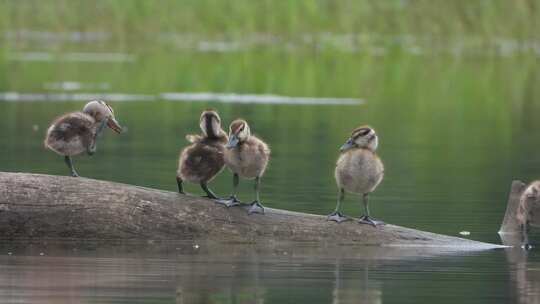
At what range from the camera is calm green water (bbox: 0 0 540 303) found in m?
13.1

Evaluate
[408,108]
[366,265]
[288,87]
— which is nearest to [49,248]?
[366,265]

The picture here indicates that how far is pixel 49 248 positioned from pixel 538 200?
171 inches

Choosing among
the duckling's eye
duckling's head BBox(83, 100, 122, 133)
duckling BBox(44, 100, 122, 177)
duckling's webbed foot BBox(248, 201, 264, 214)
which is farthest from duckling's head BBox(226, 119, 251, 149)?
duckling's head BBox(83, 100, 122, 133)

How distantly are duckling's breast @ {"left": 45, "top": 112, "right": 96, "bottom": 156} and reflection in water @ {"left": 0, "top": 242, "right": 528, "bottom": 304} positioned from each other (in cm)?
129

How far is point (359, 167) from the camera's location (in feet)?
50.4

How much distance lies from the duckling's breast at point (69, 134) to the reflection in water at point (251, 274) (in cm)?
129

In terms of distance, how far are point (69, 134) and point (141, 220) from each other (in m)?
1.25

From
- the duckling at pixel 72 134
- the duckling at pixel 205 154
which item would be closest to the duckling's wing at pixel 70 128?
the duckling at pixel 72 134

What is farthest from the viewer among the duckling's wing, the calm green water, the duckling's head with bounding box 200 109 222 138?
the duckling's wing

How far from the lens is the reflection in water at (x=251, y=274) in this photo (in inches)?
481

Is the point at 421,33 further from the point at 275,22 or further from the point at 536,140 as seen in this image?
the point at 536,140

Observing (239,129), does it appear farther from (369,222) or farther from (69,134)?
(69,134)

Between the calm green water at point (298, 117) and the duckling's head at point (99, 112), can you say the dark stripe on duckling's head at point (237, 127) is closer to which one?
the calm green water at point (298, 117)

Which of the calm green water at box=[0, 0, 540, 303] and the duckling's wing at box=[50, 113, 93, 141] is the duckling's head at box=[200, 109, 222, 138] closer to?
the duckling's wing at box=[50, 113, 93, 141]
